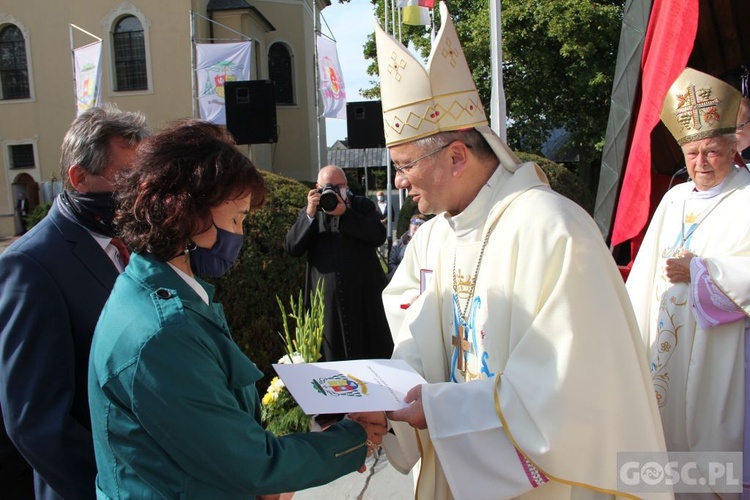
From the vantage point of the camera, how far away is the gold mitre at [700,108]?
276cm

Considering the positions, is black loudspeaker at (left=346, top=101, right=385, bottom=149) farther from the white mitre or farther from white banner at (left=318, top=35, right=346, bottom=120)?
the white mitre

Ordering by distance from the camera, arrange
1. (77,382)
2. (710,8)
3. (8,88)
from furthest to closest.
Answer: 1. (8,88)
2. (710,8)
3. (77,382)

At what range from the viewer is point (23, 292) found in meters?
1.79

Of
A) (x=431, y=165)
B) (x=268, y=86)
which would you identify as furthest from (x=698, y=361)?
(x=268, y=86)

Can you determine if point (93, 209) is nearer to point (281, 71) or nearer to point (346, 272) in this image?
point (346, 272)

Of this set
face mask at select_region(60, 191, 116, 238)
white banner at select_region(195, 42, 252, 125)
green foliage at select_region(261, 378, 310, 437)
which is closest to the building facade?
white banner at select_region(195, 42, 252, 125)

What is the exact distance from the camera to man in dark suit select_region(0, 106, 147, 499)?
1.74 meters

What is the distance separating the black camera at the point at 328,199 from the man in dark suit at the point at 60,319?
100 inches

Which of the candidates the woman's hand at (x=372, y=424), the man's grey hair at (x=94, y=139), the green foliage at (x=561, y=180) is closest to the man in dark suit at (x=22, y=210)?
the green foliage at (x=561, y=180)

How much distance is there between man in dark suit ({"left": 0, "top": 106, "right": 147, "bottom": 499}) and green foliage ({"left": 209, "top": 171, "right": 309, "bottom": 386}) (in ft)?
10.2

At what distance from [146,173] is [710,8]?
476 cm

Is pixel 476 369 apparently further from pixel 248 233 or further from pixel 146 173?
pixel 248 233

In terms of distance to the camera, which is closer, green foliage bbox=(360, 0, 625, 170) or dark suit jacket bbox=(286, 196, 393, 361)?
dark suit jacket bbox=(286, 196, 393, 361)

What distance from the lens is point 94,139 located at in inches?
82.9
